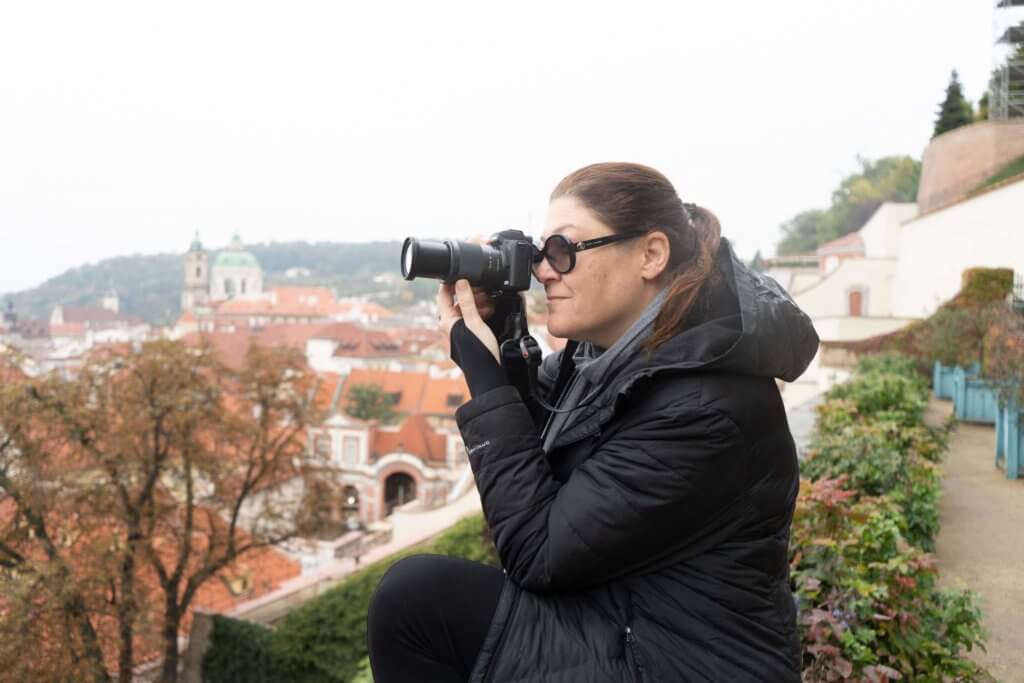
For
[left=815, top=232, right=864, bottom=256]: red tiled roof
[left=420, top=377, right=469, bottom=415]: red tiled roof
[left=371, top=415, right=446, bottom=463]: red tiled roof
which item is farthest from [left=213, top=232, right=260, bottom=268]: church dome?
[left=815, top=232, right=864, bottom=256]: red tiled roof

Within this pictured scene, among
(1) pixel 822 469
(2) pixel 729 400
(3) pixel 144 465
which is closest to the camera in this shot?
(2) pixel 729 400

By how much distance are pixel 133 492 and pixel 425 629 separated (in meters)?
12.0

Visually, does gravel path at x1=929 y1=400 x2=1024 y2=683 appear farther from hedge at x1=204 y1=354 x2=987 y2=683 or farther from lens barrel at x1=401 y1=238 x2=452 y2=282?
lens barrel at x1=401 y1=238 x2=452 y2=282

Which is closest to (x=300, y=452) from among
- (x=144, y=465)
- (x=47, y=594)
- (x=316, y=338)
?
(x=144, y=465)

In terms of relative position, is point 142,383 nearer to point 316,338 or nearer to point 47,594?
point 47,594

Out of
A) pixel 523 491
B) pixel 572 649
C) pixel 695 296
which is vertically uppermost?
pixel 695 296

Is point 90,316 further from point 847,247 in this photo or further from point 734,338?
point 734,338

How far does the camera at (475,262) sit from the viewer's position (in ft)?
4.80

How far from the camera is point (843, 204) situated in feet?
148

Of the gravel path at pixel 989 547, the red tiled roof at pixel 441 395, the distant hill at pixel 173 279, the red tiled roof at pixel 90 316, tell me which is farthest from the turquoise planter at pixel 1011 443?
the red tiled roof at pixel 90 316

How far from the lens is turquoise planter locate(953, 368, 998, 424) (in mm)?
6371

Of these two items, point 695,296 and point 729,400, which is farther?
point 695,296

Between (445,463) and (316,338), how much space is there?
1260 inches

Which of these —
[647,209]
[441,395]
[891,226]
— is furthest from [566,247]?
[441,395]
